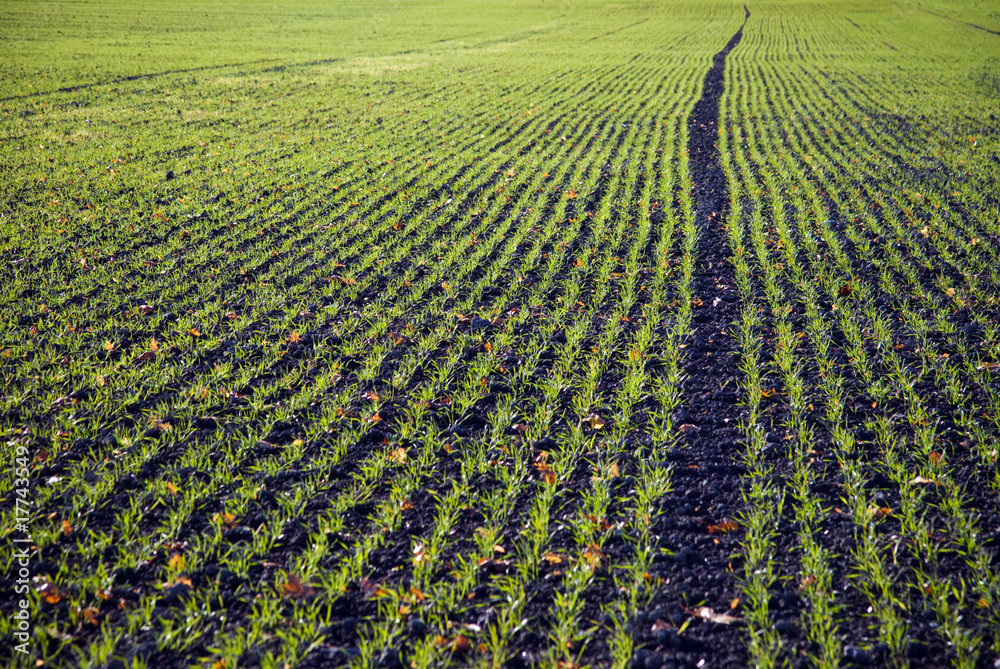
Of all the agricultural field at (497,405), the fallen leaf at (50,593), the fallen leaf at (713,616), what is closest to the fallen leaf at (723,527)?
the agricultural field at (497,405)

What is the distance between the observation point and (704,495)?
12.8 feet

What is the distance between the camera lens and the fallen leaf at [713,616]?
308cm

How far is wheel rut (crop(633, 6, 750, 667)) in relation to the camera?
2998 millimetres

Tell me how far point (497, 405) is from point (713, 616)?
88.6 inches

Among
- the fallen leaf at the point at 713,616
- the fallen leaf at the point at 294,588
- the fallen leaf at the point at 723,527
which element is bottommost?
the fallen leaf at the point at 713,616

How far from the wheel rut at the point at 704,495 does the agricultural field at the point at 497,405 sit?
21 millimetres

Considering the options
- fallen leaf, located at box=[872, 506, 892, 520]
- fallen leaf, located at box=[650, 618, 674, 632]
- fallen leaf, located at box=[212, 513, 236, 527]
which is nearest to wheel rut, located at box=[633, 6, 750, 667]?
fallen leaf, located at box=[650, 618, 674, 632]

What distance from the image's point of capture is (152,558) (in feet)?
11.1

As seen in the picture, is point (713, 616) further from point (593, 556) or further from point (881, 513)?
point (881, 513)

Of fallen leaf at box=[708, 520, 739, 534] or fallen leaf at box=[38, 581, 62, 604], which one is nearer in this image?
fallen leaf at box=[38, 581, 62, 604]

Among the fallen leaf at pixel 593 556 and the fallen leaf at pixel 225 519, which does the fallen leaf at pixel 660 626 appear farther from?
the fallen leaf at pixel 225 519

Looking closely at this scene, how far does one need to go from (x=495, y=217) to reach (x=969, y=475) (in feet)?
21.1

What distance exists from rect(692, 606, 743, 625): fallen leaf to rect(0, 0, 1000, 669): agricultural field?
0.07 feet

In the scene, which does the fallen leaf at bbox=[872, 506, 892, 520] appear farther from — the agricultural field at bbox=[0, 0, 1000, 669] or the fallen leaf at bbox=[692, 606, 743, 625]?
the fallen leaf at bbox=[692, 606, 743, 625]
